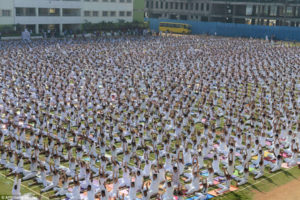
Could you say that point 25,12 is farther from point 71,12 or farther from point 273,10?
point 273,10

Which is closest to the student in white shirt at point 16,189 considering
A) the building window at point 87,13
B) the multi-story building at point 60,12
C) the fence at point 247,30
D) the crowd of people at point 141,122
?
the crowd of people at point 141,122

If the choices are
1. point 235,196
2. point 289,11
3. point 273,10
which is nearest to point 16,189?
point 235,196

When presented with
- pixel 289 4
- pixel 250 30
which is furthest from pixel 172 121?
pixel 289 4

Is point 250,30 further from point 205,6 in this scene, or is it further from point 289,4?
point 205,6

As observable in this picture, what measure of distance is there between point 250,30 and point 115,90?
51.5m

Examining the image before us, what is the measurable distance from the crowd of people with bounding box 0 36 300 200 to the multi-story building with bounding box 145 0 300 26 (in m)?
45.8

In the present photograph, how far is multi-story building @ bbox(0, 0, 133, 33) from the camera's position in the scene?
60.4 meters

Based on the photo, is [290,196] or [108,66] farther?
[108,66]

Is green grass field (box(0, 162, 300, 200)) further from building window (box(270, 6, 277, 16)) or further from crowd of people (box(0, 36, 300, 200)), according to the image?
building window (box(270, 6, 277, 16))

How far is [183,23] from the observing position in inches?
3187

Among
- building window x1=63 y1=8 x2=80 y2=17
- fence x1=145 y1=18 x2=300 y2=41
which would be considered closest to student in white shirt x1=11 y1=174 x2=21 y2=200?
building window x1=63 y1=8 x2=80 y2=17

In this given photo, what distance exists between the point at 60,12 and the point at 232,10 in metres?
43.6

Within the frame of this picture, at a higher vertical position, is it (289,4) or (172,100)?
(289,4)

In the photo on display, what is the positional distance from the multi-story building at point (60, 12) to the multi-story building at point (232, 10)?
23.2m
